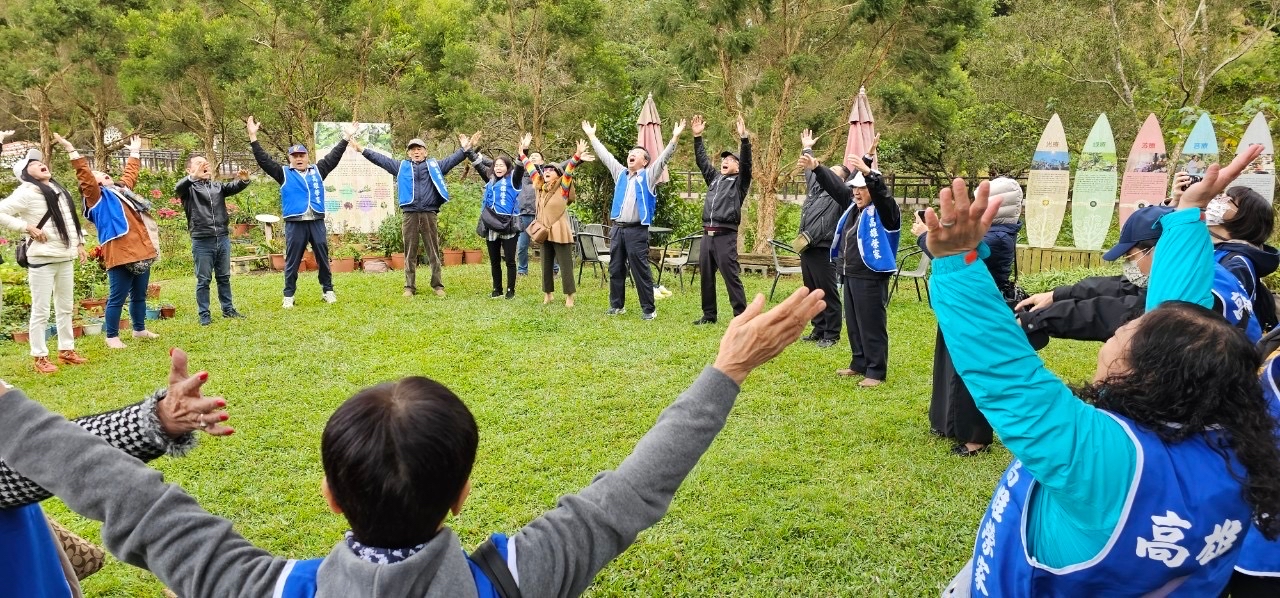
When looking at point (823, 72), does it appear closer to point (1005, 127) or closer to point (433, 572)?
point (1005, 127)

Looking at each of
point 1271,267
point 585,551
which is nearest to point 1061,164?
point 1271,267

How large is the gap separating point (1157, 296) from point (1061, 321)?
578 mm

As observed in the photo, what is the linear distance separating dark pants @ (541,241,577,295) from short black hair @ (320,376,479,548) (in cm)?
749

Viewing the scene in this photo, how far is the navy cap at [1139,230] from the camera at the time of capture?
288 centimetres

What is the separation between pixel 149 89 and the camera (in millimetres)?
14578

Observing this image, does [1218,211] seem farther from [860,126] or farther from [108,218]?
[108,218]

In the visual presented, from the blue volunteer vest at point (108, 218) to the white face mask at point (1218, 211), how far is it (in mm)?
7254

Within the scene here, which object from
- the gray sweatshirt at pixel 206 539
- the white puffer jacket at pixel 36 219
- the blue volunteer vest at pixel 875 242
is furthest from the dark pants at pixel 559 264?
the gray sweatshirt at pixel 206 539

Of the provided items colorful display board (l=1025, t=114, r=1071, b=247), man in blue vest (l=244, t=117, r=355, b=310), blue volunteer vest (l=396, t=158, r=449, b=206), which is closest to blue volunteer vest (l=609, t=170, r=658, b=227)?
blue volunteer vest (l=396, t=158, r=449, b=206)

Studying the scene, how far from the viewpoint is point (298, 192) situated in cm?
833

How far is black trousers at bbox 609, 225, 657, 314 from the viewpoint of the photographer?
314 inches

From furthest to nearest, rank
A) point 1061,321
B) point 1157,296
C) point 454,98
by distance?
point 454,98 → point 1061,321 → point 1157,296

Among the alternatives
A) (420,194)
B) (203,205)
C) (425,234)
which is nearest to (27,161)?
(203,205)

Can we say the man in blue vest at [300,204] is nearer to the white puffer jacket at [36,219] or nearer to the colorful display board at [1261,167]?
the white puffer jacket at [36,219]
